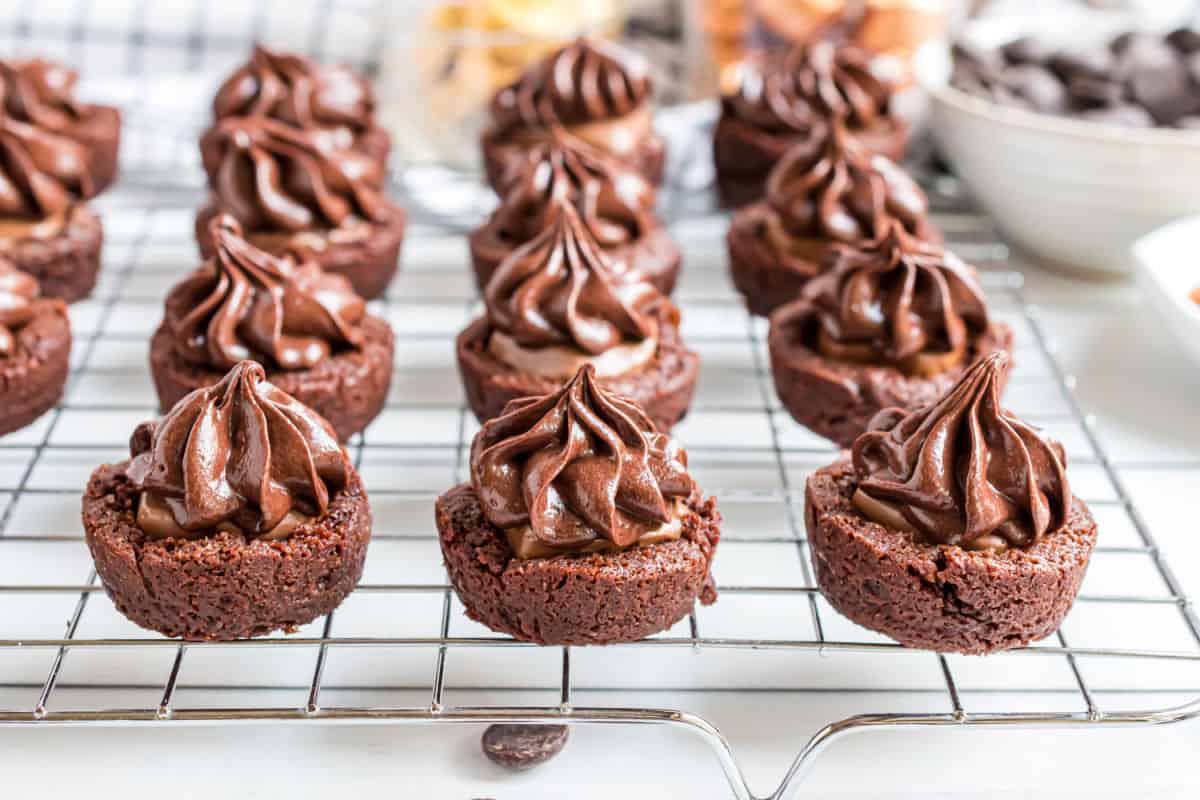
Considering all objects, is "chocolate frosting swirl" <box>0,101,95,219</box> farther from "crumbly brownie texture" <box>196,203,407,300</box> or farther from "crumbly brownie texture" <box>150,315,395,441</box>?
"crumbly brownie texture" <box>150,315,395,441</box>

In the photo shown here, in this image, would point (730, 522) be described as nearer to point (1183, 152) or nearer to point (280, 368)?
point (280, 368)

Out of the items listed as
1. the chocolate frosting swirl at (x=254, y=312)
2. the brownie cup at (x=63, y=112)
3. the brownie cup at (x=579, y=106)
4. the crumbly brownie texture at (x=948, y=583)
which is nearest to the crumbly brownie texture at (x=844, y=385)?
the crumbly brownie texture at (x=948, y=583)

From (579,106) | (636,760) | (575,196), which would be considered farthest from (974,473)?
(579,106)

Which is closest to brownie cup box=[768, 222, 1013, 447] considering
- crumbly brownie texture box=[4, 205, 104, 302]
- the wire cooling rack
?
the wire cooling rack

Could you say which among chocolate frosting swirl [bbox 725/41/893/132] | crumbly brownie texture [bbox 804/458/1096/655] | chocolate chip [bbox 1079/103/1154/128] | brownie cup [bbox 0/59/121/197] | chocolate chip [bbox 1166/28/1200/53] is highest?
chocolate chip [bbox 1166/28/1200/53]

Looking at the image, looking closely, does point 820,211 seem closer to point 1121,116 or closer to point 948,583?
point 1121,116

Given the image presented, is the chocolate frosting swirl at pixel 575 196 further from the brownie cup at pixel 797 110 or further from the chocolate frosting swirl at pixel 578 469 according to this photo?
the chocolate frosting swirl at pixel 578 469
